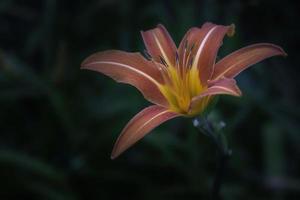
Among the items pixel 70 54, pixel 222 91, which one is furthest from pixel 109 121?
pixel 222 91

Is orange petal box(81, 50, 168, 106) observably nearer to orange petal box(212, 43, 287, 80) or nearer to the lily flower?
the lily flower

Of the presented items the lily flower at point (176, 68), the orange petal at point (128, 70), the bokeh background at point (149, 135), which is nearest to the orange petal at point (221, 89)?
the lily flower at point (176, 68)

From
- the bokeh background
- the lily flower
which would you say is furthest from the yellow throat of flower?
the bokeh background

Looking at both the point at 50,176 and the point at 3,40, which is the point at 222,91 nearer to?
the point at 50,176

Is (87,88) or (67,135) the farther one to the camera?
(87,88)

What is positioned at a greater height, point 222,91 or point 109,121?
point 222,91

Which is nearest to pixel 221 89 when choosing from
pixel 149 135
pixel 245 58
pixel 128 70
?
pixel 245 58
